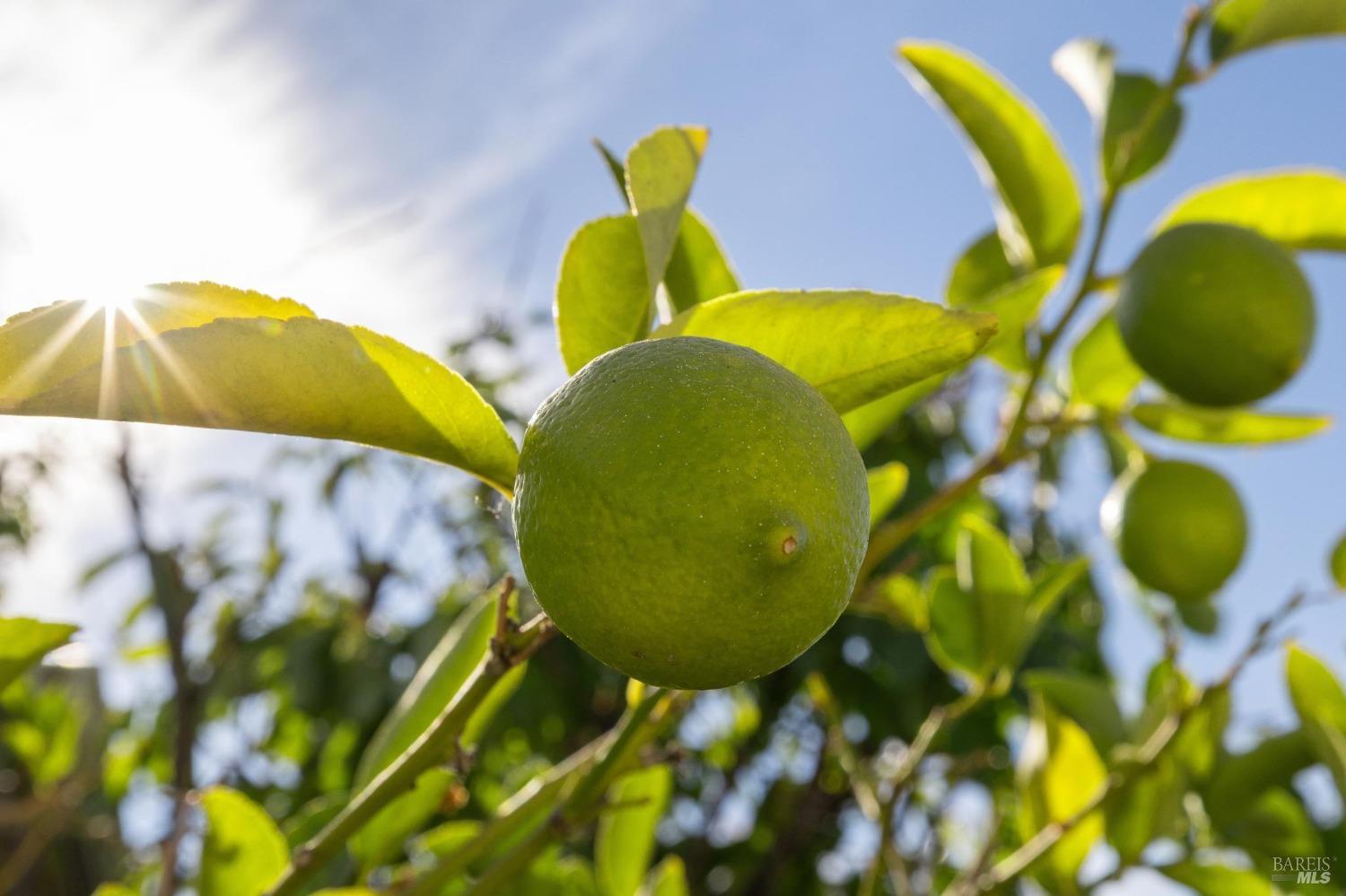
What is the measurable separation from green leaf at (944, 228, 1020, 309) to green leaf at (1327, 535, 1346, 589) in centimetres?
66

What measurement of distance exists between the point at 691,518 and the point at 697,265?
17.5 inches

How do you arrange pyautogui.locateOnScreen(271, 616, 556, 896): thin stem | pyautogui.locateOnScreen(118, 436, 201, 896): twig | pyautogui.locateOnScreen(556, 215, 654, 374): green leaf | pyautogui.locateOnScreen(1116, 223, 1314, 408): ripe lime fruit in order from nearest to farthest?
pyautogui.locateOnScreen(271, 616, 556, 896): thin stem → pyautogui.locateOnScreen(556, 215, 654, 374): green leaf → pyautogui.locateOnScreen(1116, 223, 1314, 408): ripe lime fruit → pyautogui.locateOnScreen(118, 436, 201, 896): twig

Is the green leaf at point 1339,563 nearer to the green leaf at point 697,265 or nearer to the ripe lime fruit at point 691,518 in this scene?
the green leaf at point 697,265

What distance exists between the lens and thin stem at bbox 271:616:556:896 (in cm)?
74

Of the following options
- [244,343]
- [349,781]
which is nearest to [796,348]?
[244,343]

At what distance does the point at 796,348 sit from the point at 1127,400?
3.26 feet

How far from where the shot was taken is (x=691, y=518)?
63cm

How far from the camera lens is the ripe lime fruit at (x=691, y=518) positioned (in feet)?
2.08

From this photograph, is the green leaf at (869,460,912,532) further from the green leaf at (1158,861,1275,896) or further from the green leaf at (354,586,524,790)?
the green leaf at (1158,861,1275,896)

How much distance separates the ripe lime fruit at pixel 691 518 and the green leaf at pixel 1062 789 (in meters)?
1.15

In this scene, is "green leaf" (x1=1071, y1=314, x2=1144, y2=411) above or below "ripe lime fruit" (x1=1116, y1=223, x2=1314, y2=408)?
below

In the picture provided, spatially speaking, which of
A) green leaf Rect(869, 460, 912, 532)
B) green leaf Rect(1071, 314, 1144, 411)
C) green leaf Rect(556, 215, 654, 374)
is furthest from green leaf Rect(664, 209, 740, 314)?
green leaf Rect(1071, 314, 1144, 411)

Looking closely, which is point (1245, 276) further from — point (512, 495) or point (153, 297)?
point (153, 297)

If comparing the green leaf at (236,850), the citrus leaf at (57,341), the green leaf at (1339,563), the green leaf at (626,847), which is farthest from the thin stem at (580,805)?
the green leaf at (1339,563)
